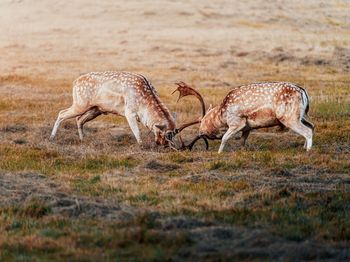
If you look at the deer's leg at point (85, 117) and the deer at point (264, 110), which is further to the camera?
the deer's leg at point (85, 117)

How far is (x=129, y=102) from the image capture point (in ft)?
55.4

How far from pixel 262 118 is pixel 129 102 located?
279 centimetres

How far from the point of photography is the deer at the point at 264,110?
51.5 feet

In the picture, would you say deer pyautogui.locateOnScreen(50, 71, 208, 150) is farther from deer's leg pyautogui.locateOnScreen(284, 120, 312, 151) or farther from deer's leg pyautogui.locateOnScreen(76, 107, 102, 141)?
deer's leg pyautogui.locateOnScreen(284, 120, 312, 151)

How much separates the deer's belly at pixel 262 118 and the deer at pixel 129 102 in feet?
3.55

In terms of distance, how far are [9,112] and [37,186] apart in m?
10.5

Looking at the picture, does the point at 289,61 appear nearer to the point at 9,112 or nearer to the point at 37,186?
the point at 9,112

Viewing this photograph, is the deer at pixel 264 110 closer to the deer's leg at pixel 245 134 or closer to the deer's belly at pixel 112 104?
the deer's leg at pixel 245 134

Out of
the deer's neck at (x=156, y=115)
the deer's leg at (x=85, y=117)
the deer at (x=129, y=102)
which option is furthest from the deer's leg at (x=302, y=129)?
the deer's leg at (x=85, y=117)

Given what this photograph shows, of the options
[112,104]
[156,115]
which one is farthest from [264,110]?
[112,104]

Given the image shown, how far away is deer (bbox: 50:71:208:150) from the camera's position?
651 inches

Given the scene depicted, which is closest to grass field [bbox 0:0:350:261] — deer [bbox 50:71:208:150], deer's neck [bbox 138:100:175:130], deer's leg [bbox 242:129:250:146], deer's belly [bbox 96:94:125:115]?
deer's leg [bbox 242:129:250:146]

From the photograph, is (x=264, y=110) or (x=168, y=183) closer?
(x=168, y=183)

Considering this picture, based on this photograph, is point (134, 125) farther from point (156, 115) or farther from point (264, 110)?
point (264, 110)
